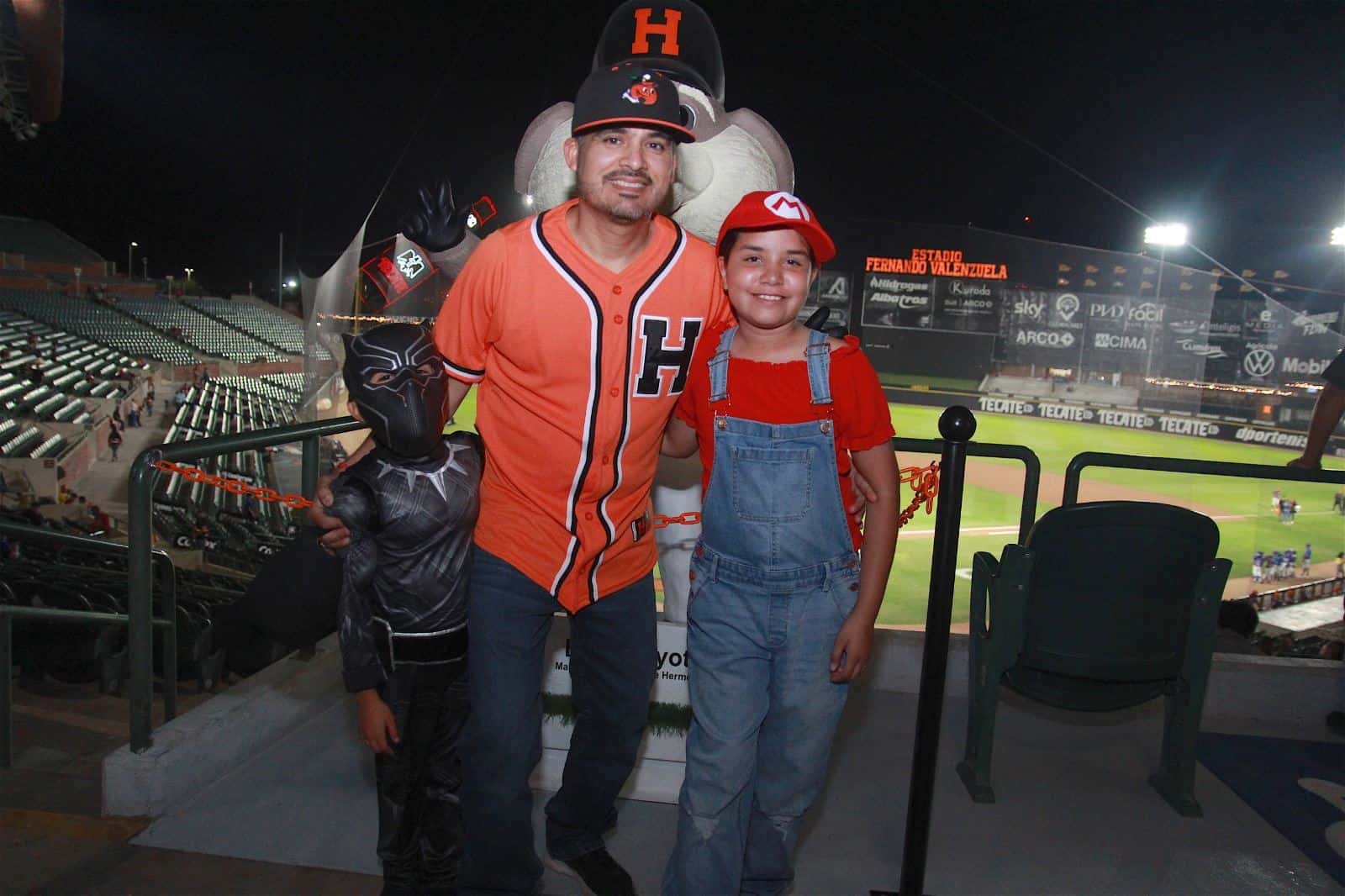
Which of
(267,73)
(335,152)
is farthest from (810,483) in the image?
(267,73)

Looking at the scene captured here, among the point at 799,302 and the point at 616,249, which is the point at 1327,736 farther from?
the point at 616,249

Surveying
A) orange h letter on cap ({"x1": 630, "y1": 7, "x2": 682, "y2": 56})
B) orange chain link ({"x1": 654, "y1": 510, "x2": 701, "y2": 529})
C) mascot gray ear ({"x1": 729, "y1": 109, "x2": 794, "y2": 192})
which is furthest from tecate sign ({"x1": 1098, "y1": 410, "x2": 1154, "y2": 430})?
orange chain link ({"x1": 654, "y1": 510, "x2": 701, "y2": 529})

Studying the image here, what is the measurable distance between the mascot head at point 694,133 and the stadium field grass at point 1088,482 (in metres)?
8.09

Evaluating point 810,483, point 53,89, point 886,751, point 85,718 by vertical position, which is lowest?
point 85,718

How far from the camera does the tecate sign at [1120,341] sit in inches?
751

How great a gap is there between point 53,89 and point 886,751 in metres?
30.5

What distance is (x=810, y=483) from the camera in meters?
1.95

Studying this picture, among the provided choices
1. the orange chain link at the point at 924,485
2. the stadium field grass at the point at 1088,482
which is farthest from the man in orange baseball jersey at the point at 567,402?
the stadium field grass at the point at 1088,482

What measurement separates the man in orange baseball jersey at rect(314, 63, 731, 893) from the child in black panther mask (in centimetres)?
8

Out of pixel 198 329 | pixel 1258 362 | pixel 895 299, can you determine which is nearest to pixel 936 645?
pixel 1258 362

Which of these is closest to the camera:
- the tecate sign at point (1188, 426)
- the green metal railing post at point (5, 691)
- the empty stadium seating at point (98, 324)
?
the green metal railing post at point (5, 691)

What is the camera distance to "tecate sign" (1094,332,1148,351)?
62.6ft

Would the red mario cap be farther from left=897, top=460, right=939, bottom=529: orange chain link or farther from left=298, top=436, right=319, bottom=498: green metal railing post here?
left=298, top=436, right=319, bottom=498: green metal railing post

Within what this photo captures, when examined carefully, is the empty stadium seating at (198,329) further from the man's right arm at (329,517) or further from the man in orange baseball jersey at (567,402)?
the man in orange baseball jersey at (567,402)
